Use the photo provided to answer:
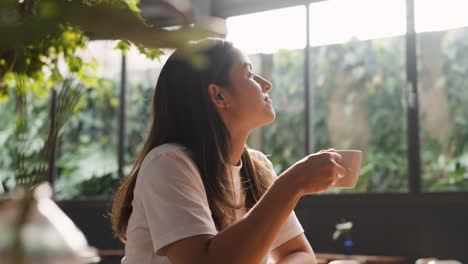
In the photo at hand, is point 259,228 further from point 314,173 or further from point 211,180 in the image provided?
point 211,180

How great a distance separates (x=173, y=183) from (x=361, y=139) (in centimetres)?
324

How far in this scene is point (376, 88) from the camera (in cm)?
400

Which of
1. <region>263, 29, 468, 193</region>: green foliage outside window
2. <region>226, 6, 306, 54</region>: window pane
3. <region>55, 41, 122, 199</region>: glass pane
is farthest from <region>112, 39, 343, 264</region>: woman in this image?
<region>55, 41, 122, 199</region>: glass pane

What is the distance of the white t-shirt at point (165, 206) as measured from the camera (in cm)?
95

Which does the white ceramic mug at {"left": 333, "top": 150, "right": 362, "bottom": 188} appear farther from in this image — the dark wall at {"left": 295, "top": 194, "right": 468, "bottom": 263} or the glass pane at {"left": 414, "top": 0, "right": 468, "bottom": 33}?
the glass pane at {"left": 414, "top": 0, "right": 468, "bottom": 33}

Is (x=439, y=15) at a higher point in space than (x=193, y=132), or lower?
higher

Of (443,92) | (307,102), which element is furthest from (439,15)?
(307,102)

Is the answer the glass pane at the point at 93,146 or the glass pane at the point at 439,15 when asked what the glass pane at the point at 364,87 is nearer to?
the glass pane at the point at 439,15

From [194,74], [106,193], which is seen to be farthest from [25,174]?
[106,193]

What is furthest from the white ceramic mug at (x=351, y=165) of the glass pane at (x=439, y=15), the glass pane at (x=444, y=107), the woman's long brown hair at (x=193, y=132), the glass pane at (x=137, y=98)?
the glass pane at (x=137, y=98)

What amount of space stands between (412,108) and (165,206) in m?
3.14

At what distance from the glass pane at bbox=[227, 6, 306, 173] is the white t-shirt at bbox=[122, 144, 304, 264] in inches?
125

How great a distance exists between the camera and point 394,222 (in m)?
3.65

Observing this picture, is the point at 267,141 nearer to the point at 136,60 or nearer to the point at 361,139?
the point at 361,139
